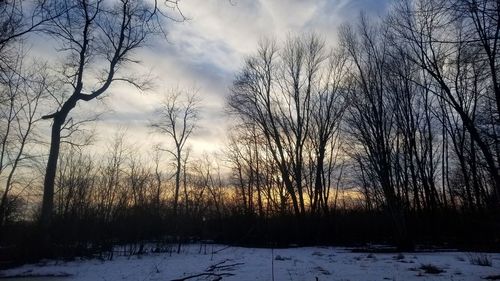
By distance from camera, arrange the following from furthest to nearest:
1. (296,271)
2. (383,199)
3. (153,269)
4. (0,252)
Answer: (383,199) < (0,252) < (153,269) < (296,271)

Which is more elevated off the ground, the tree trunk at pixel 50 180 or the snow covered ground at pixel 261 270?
the tree trunk at pixel 50 180

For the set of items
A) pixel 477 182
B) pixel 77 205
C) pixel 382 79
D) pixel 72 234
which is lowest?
pixel 72 234

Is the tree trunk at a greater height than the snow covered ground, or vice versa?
the tree trunk

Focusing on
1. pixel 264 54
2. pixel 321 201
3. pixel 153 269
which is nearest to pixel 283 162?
pixel 321 201

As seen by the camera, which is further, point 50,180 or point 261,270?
point 50,180

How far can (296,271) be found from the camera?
11625 mm

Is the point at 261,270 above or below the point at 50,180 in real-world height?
below

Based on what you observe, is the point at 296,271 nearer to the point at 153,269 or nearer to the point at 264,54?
the point at 153,269

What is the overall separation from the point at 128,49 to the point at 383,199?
1505cm

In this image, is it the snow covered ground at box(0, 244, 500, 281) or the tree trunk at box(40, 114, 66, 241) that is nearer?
the snow covered ground at box(0, 244, 500, 281)

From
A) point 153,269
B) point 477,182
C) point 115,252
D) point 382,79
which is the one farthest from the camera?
point 477,182

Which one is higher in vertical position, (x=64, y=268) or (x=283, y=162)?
(x=283, y=162)

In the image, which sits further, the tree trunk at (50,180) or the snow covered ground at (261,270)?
the tree trunk at (50,180)

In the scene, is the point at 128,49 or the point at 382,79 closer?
the point at 128,49
